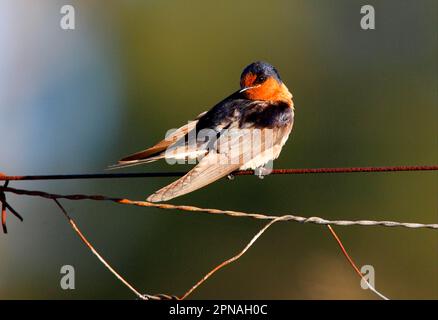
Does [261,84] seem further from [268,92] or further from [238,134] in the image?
[238,134]

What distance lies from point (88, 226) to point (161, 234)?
1115 millimetres

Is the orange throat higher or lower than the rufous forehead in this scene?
lower

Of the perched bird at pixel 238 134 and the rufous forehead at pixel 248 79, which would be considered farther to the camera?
the rufous forehead at pixel 248 79

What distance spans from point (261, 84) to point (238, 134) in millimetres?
→ 825

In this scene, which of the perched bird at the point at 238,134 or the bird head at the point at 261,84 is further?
the bird head at the point at 261,84

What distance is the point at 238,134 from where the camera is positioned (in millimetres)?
6230

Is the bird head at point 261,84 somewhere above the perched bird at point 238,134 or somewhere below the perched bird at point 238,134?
above

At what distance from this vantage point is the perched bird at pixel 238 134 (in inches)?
221

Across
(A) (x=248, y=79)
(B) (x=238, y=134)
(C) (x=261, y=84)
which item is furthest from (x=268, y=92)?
(B) (x=238, y=134)

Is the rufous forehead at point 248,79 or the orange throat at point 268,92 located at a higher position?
the rufous forehead at point 248,79


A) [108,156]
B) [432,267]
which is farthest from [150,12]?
[432,267]

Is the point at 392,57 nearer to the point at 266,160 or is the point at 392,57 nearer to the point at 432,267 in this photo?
the point at 432,267

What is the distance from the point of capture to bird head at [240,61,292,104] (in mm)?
6879

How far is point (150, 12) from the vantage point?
16062 millimetres
